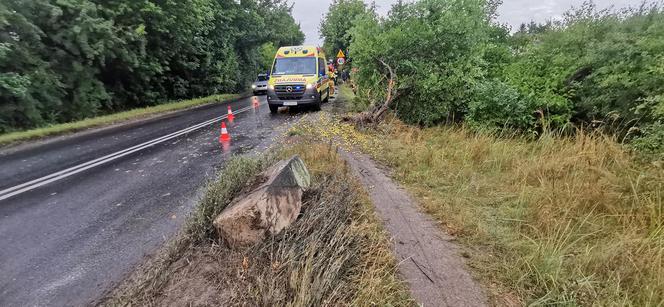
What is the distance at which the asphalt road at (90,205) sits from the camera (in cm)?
330

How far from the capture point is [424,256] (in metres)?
3.63

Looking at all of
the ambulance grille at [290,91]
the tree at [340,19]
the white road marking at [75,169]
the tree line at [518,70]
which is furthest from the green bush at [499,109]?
the tree at [340,19]

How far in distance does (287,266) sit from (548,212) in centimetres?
338

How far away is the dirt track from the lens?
3.07 m

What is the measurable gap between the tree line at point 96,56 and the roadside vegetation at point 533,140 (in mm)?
9600

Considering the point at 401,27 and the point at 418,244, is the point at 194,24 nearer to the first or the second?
the point at 401,27

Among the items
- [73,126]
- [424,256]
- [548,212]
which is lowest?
[424,256]

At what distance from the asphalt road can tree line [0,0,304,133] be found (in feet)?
10.6

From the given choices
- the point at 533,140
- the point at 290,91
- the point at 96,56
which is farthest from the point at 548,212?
the point at 96,56

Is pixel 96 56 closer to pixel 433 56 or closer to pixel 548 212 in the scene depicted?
pixel 433 56

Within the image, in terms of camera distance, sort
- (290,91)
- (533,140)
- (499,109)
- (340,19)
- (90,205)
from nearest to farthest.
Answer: (90,205)
(533,140)
(499,109)
(290,91)
(340,19)

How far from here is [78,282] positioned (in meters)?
3.24

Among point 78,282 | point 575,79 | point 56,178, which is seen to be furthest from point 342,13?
point 78,282

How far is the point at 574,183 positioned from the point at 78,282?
6.04 meters
